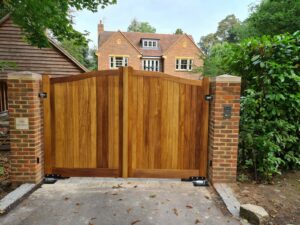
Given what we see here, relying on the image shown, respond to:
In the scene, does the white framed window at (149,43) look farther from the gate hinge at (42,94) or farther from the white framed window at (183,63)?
the gate hinge at (42,94)

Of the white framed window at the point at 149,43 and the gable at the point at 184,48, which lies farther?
the white framed window at the point at 149,43

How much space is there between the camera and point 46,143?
3340 millimetres

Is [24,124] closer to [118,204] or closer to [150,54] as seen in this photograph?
[118,204]

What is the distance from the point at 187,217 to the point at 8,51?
9212 millimetres

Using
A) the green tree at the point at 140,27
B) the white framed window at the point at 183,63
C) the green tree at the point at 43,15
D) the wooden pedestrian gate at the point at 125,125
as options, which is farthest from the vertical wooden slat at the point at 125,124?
the green tree at the point at 140,27

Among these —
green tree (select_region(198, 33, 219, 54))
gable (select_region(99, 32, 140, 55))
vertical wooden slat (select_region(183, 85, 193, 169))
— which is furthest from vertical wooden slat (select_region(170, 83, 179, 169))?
green tree (select_region(198, 33, 219, 54))

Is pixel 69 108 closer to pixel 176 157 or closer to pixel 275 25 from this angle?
pixel 176 157

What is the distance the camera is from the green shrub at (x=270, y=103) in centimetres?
312

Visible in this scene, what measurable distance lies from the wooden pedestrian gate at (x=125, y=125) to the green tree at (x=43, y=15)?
278 cm

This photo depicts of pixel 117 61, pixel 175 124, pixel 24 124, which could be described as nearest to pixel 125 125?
pixel 175 124

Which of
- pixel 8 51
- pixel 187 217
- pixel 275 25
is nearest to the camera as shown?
pixel 187 217

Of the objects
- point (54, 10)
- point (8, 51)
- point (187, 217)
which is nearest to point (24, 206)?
point (187, 217)

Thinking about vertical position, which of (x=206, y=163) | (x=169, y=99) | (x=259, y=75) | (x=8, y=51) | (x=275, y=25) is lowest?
(x=206, y=163)

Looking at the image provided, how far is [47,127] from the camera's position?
10.9 ft
